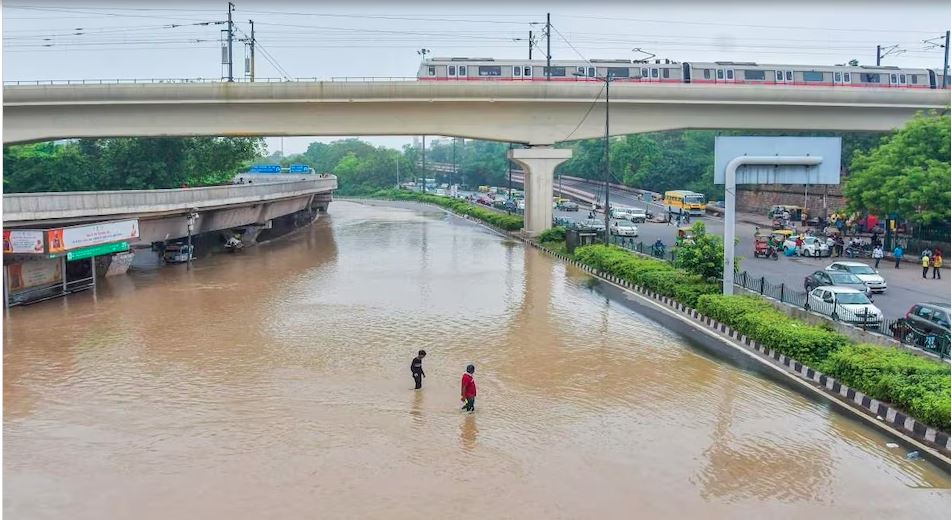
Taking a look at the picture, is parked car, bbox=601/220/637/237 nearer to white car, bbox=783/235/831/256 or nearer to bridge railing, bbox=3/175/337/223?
white car, bbox=783/235/831/256

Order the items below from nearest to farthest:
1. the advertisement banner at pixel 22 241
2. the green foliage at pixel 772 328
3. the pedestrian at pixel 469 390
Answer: the pedestrian at pixel 469 390 < the green foliage at pixel 772 328 < the advertisement banner at pixel 22 241

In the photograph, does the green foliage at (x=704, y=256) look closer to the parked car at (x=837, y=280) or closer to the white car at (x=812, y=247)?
the parked car at (x=837, y=280)

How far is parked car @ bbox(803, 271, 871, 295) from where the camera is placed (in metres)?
25.8

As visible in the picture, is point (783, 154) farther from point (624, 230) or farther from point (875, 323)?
point (624, 230)

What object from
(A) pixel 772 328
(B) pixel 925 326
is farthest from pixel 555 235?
(B) pixel 925 326

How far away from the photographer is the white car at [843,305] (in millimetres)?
20641

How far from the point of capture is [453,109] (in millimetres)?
43594

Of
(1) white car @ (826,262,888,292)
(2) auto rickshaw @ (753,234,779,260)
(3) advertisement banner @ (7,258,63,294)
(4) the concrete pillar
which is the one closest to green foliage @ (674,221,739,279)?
(1) white car @ (826,262,888,292)

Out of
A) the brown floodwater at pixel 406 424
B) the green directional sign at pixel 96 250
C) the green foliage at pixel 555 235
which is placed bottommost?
the brown floodwater at pixel 406 424

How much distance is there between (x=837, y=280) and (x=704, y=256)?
164 inches

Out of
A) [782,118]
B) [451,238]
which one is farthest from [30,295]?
[782,118]

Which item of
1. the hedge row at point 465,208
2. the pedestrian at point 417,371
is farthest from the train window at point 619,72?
the pedestrian at point 417,371

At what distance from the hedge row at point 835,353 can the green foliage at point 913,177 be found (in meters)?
13.8

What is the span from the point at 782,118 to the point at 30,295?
37426 millimetres
